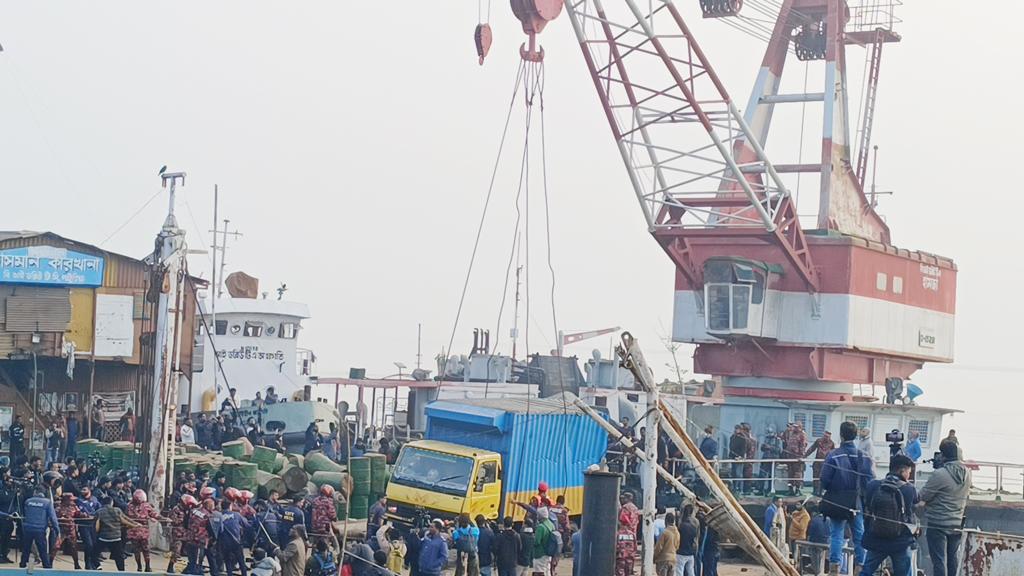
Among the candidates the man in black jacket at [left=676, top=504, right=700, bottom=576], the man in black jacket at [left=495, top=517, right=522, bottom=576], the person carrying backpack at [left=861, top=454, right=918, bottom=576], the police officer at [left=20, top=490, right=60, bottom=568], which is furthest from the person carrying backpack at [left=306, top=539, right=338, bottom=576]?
the person carrying backpack at [left=861, top=454, right=918, bottom=576]

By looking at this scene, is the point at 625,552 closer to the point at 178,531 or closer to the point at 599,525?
the point at 599,525

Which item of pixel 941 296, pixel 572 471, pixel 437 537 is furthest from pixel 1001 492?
pixel 437 537

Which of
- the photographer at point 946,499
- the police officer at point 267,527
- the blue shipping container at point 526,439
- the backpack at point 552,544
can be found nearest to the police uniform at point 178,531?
the police officer at point 267,527

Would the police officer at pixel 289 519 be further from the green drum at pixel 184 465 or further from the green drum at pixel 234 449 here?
the green drum at pixel 234 449

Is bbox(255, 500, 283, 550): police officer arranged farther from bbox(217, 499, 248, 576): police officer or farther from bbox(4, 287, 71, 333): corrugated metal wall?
bbox(4, 287, 71, 333): corrugated metal wall

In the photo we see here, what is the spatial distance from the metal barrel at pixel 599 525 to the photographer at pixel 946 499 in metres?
3.42

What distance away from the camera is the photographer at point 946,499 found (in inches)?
548

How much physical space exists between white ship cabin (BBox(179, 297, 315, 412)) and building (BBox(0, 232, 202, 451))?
6.42 m

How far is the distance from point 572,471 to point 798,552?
8.64m

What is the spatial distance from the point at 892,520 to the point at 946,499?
1080 millimetres

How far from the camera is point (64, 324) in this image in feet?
127

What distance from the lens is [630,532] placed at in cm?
2150

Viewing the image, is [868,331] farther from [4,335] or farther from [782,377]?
[4,335]

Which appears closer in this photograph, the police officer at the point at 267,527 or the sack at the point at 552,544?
the police officer at the point at 267,527
